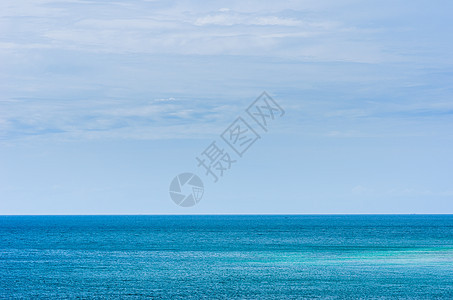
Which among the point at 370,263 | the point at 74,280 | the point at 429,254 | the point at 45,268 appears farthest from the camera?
the point at 429,254

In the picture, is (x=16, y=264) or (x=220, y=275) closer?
(x=220, y=275)

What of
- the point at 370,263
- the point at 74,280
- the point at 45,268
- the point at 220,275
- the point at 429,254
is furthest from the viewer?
Result: the point at 429,254

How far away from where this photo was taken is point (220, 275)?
56969 mm

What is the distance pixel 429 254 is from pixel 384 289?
3283 centimetres

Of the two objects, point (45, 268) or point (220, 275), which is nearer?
point (220, 275)

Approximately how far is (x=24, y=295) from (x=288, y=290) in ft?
65.5

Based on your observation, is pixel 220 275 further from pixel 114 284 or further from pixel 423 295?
pixel 423 295

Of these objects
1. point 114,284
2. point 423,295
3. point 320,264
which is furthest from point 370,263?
point 114,284

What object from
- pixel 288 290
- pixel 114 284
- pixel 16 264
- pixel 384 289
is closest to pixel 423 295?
pixel 384 289

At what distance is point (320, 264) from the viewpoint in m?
66.8

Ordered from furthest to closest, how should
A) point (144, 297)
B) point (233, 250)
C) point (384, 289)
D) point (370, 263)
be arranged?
point (233, 250)
point (370, 263)
point (384, 289)
point (144, 297)

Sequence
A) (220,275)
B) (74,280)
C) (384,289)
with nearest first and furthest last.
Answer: (384,289) → (74,280) → (220,275)

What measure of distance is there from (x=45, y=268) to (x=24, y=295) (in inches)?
678

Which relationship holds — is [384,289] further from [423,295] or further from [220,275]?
[220,275]
